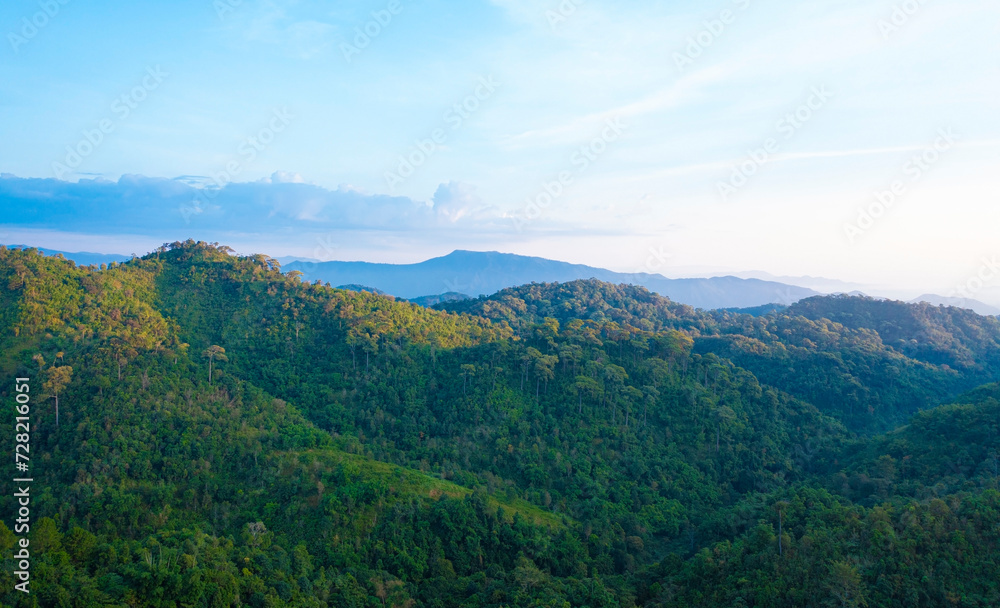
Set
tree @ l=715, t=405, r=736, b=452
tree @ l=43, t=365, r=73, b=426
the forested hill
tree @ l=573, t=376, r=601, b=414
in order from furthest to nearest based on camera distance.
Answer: the forested hill
tree @ l=573, t=376, r=601, b=414
tree @ l=715, t=405, r=736, b=452
tree @ l=43, t=365, r=73, b=426

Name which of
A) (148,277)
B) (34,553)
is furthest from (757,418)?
(148,277)

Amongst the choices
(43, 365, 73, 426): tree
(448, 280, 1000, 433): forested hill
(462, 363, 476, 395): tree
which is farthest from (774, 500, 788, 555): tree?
(43, 365, 73, 426): tree

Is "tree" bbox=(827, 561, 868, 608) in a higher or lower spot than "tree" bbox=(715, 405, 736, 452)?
lower

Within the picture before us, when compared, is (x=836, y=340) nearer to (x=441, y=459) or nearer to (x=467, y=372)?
(x=467, y=372)

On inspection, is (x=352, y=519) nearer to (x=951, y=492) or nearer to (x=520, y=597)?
(x=520, y=597)

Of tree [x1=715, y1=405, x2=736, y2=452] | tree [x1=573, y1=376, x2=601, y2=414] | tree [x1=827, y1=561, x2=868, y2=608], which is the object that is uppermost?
tree [x1=573, y1=376, x2=601, y2=414]

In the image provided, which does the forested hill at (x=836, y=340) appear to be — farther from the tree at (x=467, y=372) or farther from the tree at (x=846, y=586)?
the tree at (x=846, y=586)

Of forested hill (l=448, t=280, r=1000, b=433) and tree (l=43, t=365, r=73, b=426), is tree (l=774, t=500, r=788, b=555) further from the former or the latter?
tree (l=43, t=365, r=73, b=426)
